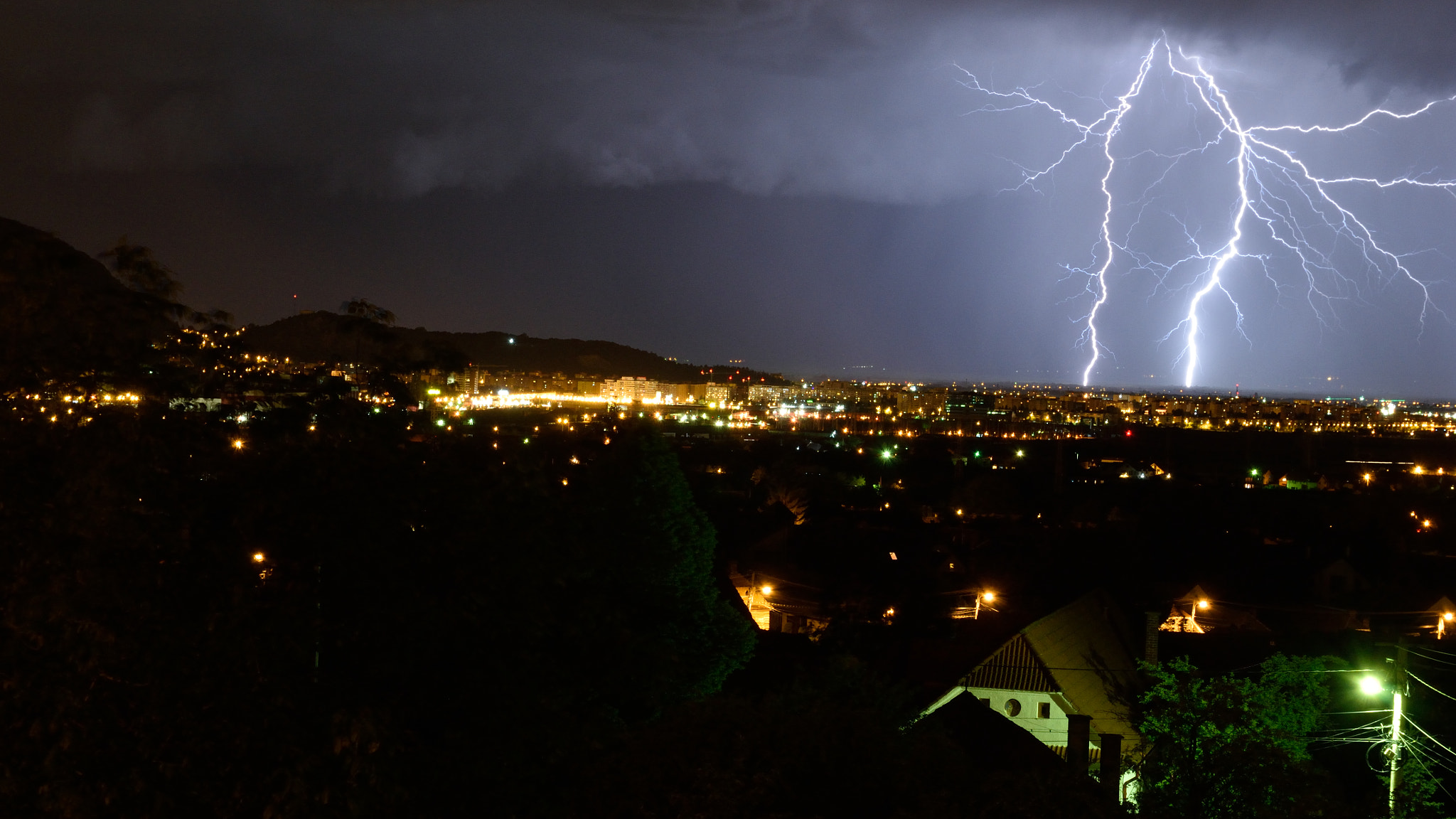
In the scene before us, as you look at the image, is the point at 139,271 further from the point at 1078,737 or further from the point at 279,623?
the point at 1078,737

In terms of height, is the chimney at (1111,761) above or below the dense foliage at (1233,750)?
below

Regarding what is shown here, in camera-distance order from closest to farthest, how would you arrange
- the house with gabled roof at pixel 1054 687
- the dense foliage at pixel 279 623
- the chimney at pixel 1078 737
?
the dense foliage at pixel 279 623
the chimney at pixel 1078 737
the house with gabled roof at pixel 1054 687

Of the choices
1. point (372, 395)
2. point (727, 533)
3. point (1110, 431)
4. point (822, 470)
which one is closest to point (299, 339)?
point (372, 395)

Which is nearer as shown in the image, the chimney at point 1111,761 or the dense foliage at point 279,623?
the dense foliage at point 279,623

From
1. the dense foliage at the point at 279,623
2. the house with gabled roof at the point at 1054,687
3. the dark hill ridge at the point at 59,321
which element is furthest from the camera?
the house with gabled roof at the point at 1054,687

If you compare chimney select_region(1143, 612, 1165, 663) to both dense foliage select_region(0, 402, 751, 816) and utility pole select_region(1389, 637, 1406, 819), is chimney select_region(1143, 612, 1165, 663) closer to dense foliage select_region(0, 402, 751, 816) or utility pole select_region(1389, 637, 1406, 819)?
utility pole select_region(1389, 637, 1406, 819)

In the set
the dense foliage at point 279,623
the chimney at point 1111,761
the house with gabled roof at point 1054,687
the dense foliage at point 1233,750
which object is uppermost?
the dense foliage at point 279,623

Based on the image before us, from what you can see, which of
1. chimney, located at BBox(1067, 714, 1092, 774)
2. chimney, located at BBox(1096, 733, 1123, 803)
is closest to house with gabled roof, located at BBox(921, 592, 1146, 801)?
chimney, located at BBox(1067, 714, 1092, 774)

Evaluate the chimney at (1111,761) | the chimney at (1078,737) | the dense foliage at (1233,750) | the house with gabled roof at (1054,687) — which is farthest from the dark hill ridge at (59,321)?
the house with gabled roof at (1054,687)

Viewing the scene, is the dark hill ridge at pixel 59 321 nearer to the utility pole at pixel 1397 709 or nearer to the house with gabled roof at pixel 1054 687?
the utility pole at pixel 1397 709

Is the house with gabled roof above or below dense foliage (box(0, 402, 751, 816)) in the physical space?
below
